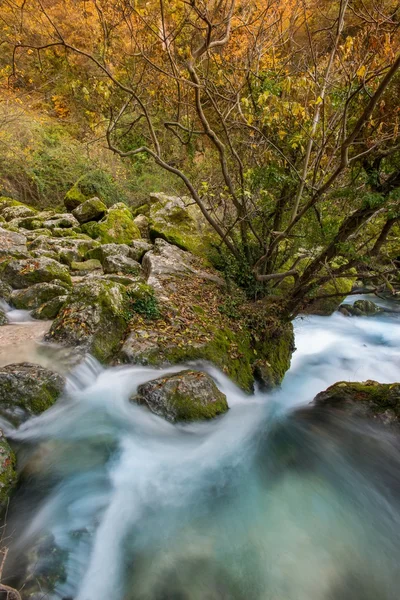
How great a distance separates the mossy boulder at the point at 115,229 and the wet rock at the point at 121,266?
91.3 inches

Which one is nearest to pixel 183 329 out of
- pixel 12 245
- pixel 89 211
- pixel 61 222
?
pixel 12 245

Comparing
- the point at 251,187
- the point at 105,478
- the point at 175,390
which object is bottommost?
the point at 105,478

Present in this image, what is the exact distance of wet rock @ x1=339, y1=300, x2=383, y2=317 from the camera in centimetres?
1067

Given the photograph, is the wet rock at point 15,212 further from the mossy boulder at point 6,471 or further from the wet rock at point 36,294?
the mossy boulder at point 6,471

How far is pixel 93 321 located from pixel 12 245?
472 centimetres

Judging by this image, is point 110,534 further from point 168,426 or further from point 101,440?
point 168,426

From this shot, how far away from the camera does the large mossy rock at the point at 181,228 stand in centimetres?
909

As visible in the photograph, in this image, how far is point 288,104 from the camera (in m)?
4.36

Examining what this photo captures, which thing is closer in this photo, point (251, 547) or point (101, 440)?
point (251, 547)

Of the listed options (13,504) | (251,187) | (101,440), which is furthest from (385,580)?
(251,187)

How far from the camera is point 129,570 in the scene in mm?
2512

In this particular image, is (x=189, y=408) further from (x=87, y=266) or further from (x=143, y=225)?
(x=143, y=225)

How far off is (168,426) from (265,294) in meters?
3.99

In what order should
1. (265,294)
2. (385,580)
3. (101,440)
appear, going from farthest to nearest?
1. (265,294)
2. (101,440)
3. (385,580)
